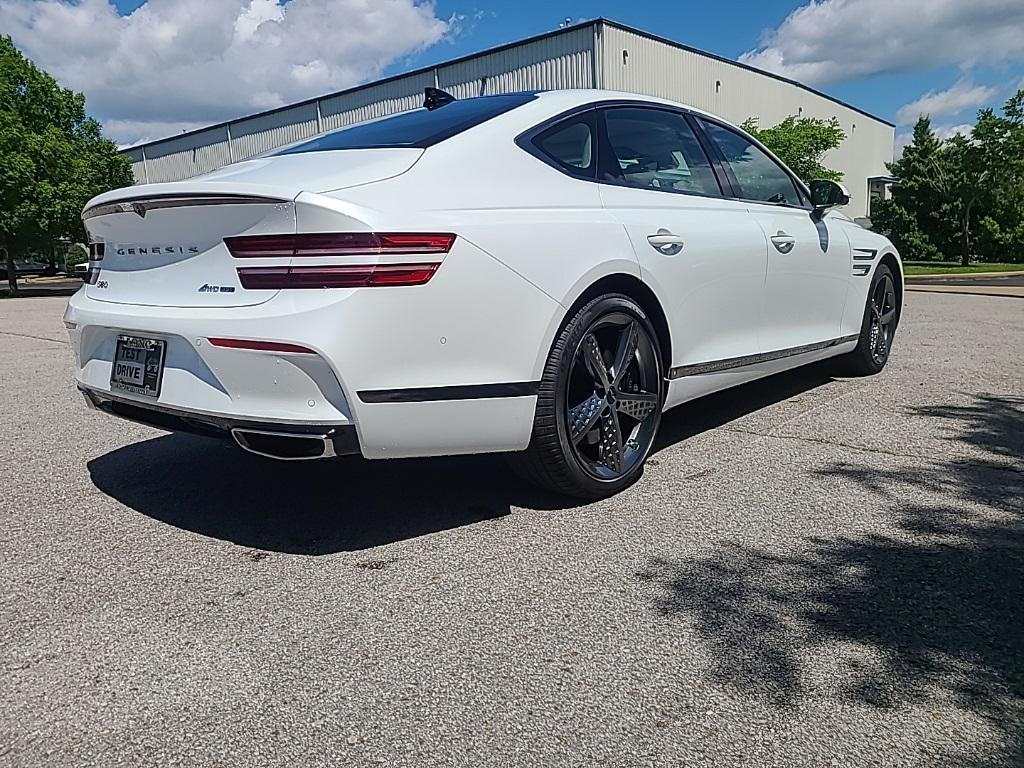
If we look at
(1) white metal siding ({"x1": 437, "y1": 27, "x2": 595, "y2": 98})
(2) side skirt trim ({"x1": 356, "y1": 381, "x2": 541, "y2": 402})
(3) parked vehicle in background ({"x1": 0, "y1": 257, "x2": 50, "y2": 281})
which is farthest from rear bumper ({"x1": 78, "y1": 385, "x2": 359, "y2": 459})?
(3) parked vehicle in background ({"x1": 0, "y1": 257, "x2": 50, "y2": 281})

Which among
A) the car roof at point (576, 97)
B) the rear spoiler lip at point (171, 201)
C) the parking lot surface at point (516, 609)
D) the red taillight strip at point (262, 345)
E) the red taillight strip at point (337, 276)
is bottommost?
the parking lot surface at point (516, 609)

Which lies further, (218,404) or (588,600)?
(218,404)

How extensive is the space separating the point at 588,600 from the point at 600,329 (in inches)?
49.5

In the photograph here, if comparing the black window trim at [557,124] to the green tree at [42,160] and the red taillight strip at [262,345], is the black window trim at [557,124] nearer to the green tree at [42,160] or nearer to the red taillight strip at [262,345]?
the red taillight strip at [262,345]

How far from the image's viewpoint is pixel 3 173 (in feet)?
81.6

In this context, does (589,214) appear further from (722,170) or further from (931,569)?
(931,569)

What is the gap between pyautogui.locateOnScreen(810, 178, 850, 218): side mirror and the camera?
496cm

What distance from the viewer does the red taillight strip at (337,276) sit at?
2.55 metres

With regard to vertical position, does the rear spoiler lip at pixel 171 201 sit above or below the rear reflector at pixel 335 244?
above

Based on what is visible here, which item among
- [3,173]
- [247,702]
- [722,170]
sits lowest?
[247,702]

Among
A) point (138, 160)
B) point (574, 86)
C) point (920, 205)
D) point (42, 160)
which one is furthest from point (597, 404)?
point (138, 160)

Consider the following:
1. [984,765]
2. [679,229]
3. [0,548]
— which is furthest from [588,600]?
[0,548]

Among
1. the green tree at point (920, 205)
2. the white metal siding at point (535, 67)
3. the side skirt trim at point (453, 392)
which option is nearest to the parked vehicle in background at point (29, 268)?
the white metal siding at point (535, 67)

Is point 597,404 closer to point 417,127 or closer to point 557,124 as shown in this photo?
point 557,124
